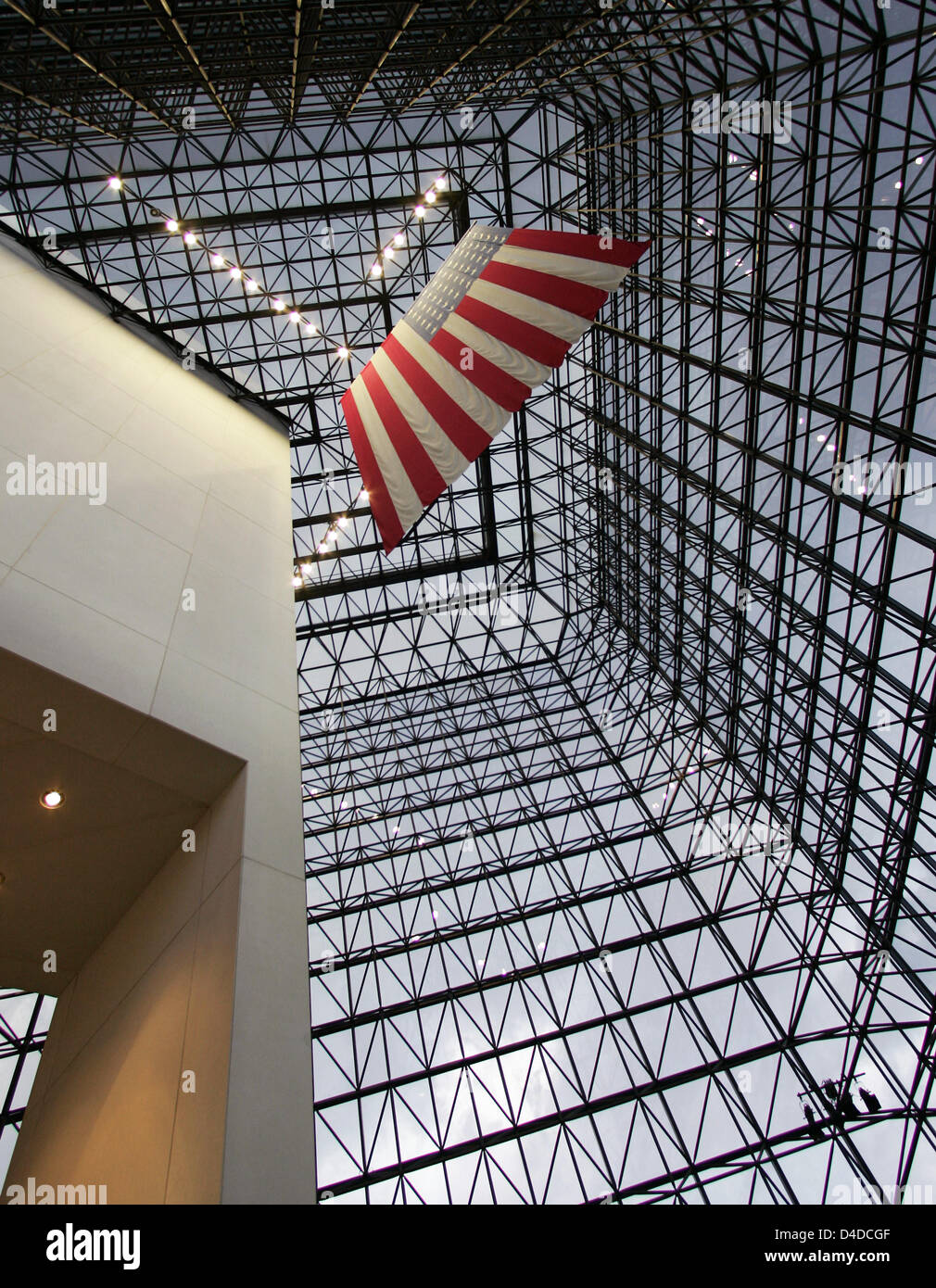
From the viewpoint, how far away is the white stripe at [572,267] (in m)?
10.4

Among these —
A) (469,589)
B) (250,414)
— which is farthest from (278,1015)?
(469,589)

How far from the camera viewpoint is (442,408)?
1115cm

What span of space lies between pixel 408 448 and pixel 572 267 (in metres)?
3.25

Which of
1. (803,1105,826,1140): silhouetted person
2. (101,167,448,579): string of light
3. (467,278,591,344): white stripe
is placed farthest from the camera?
(101,167,448,579): string of light

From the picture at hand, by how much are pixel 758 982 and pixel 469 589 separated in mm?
17719

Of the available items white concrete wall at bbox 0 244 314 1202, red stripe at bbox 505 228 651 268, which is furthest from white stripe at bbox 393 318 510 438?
white concrete wall at bbox 0 244 314 1202

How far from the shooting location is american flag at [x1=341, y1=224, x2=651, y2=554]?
34.2 feet

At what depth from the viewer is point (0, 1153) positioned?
1656cm

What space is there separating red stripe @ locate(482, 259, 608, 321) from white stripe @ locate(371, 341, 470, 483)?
6.88 feet

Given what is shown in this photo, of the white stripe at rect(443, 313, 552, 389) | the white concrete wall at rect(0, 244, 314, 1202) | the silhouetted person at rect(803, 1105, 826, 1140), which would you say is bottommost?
the silhouetted person at rect(803, 1105, 826, 1140)

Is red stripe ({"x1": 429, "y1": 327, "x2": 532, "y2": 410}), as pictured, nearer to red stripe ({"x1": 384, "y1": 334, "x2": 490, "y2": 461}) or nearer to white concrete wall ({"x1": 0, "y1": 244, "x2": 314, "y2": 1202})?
red stripe ({"x1": 384, "y1": 334, "x2": 490, "y2": 461})

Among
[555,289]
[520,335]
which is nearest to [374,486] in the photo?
[520,335]
